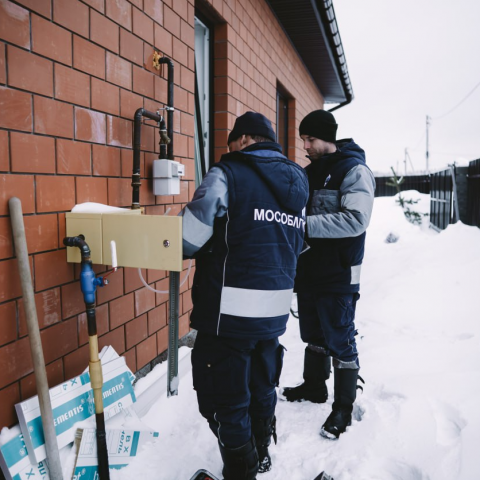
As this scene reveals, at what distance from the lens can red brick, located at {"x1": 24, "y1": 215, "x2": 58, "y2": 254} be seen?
1.66 meters

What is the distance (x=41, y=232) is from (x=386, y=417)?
2157 millimetres

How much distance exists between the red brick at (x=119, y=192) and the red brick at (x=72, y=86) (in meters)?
0.41

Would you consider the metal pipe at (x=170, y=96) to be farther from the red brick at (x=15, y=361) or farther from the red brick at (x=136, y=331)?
the red brick at (x=15, y=361)

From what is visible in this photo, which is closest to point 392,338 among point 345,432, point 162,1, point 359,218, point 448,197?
point 345,432

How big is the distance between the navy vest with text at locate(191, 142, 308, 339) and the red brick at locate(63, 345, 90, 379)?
2.11ft

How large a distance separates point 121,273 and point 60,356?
1.88 ft

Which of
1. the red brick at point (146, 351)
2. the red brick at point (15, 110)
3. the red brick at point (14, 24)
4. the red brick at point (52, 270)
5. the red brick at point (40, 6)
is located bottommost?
the red brick at point (146, 351)

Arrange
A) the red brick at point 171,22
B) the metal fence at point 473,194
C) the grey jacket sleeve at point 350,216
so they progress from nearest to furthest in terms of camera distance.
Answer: the grey jacket sleeve at point 350,216 → the red brick at point 171,22 → the metal fence at point 473,194

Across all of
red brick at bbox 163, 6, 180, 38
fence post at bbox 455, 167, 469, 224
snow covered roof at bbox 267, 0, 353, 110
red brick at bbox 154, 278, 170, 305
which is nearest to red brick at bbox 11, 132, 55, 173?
red brick at bbox 154, 278, 170, 305

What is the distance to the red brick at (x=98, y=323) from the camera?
6.57ft

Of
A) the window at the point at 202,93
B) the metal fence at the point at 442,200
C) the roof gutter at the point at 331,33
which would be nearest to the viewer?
the window at the point at 202,93

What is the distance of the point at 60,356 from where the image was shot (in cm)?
188

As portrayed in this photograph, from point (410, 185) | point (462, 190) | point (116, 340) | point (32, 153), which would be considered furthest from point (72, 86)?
point (410, 185)

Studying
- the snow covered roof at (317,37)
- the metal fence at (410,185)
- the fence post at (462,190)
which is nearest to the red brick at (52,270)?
the snow covered roof at (317,37)
